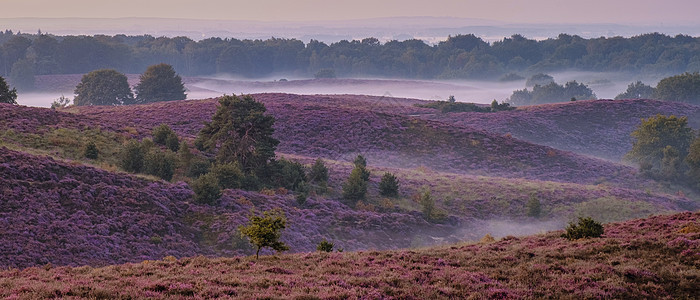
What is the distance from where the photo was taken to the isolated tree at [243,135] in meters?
46.4

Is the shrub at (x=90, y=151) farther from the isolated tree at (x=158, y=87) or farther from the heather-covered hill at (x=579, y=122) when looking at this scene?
the isolated tree at (x=158, y=87)

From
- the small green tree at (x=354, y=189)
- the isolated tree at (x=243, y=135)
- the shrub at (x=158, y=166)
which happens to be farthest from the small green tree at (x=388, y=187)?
the shrub at (x=158, y=166)

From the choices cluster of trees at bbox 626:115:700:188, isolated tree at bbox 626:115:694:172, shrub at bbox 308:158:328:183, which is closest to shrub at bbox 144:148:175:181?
shrub at bbox 308:158:328:183

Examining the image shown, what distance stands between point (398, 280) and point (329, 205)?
1017 inches

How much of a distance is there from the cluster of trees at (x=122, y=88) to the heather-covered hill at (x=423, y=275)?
350 ft

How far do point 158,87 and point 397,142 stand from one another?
67720mm

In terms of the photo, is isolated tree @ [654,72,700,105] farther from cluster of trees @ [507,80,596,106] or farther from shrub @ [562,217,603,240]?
shrub @ [562,217,603,240]

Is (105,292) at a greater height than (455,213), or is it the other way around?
(105,292)

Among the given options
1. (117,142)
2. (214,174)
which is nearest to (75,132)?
(117,142)

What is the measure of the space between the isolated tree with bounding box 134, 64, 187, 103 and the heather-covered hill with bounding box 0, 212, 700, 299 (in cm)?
10636

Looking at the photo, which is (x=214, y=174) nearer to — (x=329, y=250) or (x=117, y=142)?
(x=117, y=142)

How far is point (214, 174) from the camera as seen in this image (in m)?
41.5

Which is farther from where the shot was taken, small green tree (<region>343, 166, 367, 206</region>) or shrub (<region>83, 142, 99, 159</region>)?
small green tree (<region>343, 166, 367, 206</region>)

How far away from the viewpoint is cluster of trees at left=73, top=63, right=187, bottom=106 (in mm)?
118875
